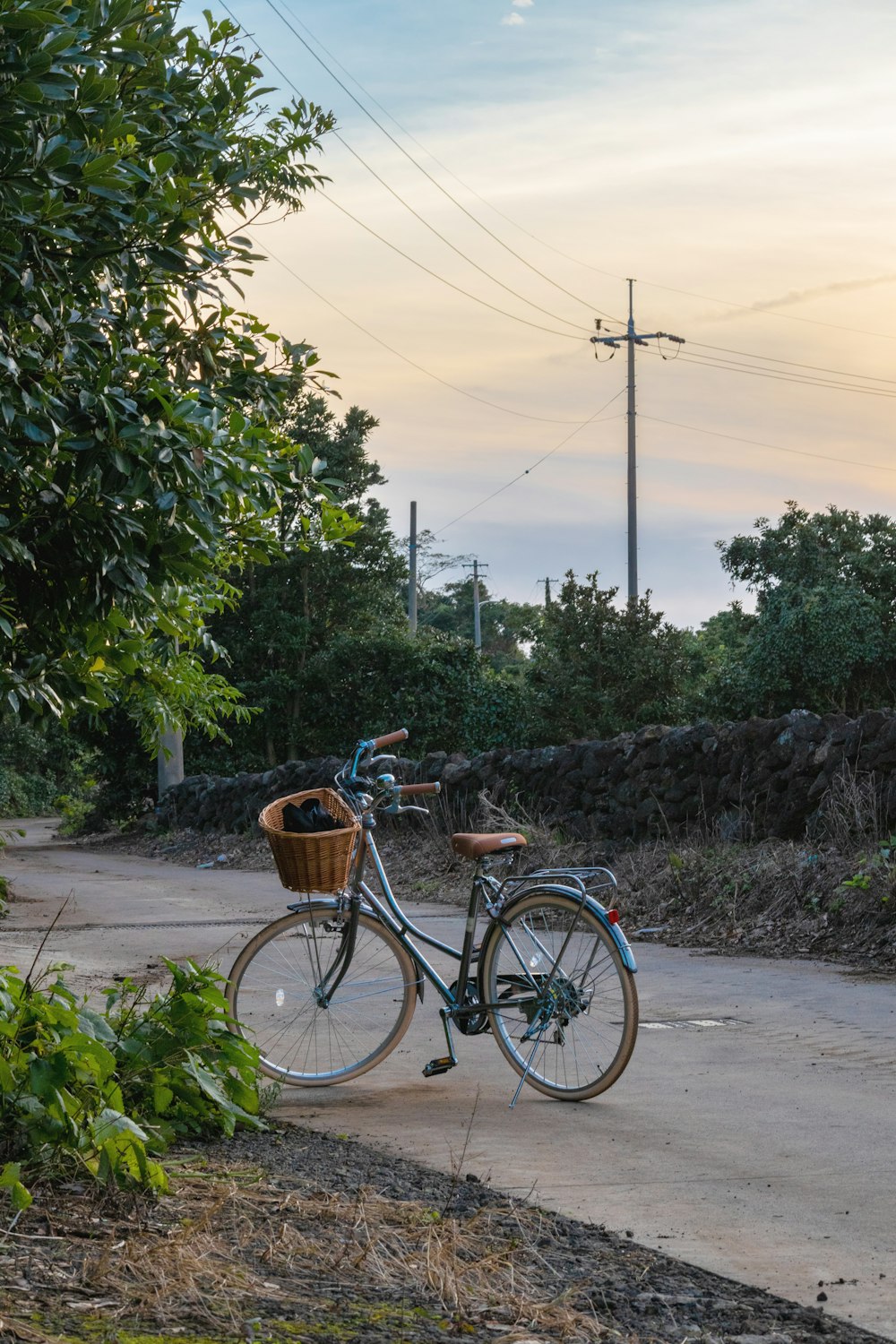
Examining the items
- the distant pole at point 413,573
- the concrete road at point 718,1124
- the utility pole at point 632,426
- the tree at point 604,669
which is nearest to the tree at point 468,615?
the distant pole at point 413,573

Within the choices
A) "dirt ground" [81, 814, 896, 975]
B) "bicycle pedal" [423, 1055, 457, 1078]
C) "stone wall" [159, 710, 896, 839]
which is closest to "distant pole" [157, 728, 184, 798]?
"stone wall" [159, 710, 896, 839]

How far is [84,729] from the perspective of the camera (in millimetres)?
26953

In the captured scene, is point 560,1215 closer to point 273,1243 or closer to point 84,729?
point 273,1243

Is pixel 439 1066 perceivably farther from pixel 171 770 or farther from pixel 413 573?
pixel 413 573

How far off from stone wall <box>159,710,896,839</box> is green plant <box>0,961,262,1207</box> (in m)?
7.33

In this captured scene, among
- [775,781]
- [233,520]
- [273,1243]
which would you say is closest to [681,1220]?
[273,1243]

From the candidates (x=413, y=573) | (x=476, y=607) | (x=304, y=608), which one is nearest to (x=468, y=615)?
(x=476, y=607)

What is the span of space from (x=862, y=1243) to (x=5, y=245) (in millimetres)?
3889

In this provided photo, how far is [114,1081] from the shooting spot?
452cm

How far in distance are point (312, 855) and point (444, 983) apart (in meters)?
0.83

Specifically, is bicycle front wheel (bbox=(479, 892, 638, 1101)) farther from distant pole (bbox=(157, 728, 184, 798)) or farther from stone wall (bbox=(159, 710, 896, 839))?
distant pole (bbox=(157, 728, 184, 798))

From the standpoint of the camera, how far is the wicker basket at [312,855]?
557 cm

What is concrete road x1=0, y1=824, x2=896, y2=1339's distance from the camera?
3.90 metres

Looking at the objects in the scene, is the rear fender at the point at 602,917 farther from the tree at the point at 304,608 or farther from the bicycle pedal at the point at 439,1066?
the tree at the point at 304,608
